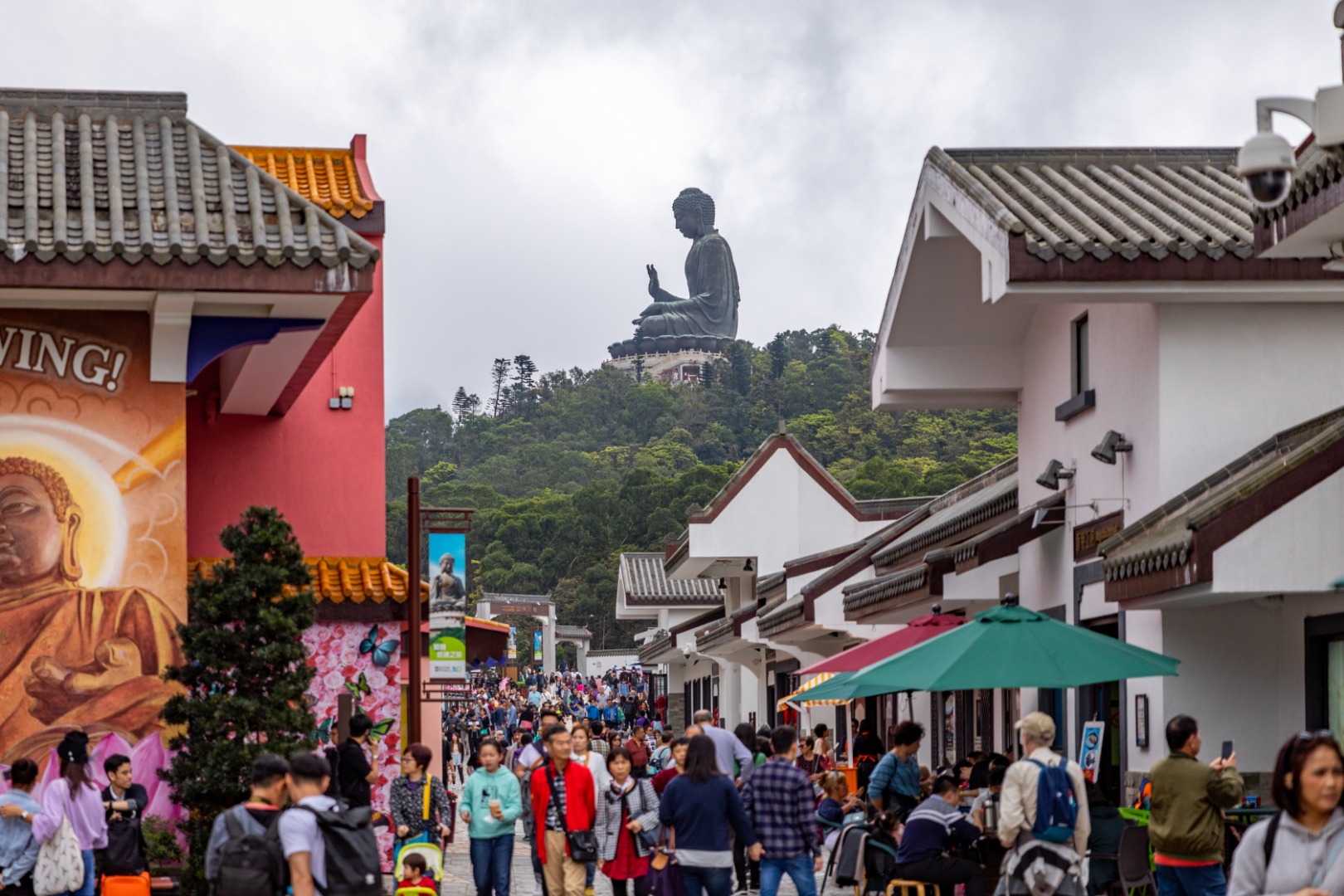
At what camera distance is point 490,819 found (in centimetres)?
1464

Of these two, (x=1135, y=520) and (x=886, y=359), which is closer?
(x=1135, y=520)

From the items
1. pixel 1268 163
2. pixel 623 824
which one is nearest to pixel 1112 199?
pixel 1268 163

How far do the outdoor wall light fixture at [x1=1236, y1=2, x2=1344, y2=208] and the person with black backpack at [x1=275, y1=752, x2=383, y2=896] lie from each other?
5.89m

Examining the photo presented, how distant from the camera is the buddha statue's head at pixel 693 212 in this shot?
470 ft

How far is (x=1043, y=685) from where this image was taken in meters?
12.2

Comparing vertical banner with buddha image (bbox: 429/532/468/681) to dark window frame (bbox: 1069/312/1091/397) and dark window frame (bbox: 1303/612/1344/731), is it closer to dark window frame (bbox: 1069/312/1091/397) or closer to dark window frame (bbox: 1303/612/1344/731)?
dark window frame (bbox: 1069/312/1091/397)

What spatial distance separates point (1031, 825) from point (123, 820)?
6.39 metres

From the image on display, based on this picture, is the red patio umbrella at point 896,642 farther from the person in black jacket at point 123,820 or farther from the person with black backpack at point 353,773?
the person in black jacket at point 123,820

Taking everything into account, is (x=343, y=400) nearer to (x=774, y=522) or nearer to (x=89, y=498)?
(x=89, y=498)

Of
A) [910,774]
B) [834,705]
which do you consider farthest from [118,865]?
[834,705]

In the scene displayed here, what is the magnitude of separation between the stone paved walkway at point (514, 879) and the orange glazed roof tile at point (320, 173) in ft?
22.7

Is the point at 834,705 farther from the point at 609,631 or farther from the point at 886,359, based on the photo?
the point at 609,631

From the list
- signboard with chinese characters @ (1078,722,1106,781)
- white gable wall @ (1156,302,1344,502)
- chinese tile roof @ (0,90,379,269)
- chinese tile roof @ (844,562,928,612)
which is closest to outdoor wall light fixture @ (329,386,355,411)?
chinese tile roof @ (0,90,379,269)

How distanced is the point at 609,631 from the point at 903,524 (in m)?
74.7
